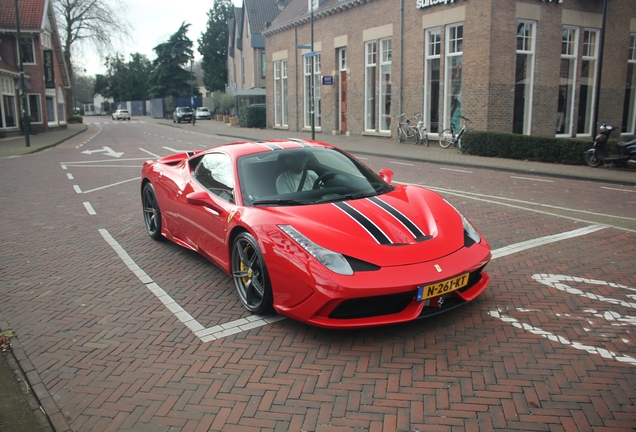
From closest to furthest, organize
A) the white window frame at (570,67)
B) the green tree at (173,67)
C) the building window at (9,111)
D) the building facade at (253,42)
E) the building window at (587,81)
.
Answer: the white window frame at (570,67) < the building window at (587,81) < the building window at (9,111) < the building facade at (253,42) < the green tree at (173,67)

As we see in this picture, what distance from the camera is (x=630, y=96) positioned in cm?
2373

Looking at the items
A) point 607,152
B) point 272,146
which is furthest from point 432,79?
point 272,146

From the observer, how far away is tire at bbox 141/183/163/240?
275 inches

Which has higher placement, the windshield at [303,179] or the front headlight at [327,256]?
the windshield at [303,179]

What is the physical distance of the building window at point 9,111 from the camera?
3210 centimetres

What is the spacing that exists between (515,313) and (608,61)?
2170cm

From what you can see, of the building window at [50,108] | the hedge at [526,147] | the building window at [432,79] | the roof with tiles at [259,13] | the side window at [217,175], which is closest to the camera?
the side window at [217,175]

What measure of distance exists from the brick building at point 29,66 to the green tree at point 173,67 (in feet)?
127

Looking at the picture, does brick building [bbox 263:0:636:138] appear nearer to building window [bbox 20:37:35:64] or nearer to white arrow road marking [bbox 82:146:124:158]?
white arrow road marking [bbox 82:146:124:158]

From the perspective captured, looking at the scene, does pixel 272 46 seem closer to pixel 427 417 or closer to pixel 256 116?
pixel 256 116

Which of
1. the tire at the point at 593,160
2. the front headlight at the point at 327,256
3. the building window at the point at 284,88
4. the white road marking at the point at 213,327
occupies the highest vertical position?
the building window at the point at 284,88

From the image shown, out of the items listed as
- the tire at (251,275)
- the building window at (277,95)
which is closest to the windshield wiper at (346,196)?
the tire at (251,275)

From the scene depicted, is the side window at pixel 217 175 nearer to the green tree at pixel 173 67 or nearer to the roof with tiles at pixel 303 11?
the roof with tiles at pixel 303 11

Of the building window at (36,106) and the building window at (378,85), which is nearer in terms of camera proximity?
the building window at (378,85)
